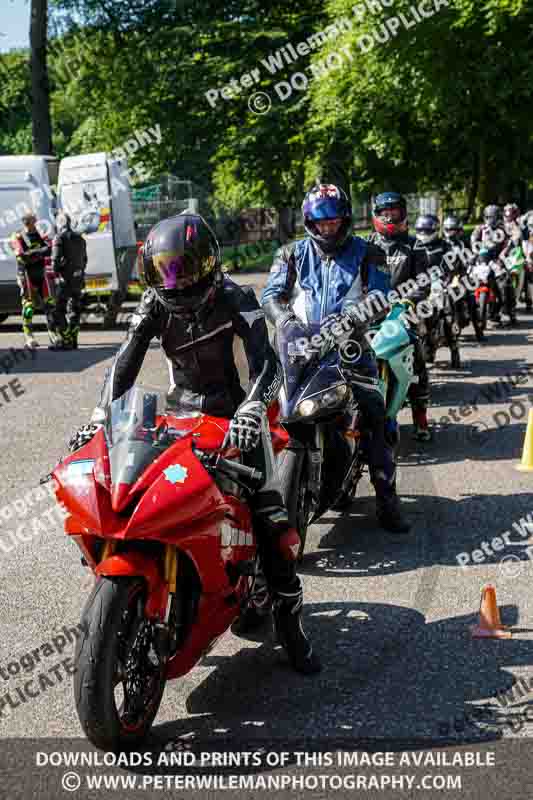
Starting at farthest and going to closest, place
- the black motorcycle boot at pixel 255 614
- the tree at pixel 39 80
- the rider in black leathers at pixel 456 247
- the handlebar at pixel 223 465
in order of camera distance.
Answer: the tree at pixel 39 80 < the rider in black leathers at pixel 456 247 < the black motorcycle boot at pixel 255 614 < the handlebar at pixel 223 465

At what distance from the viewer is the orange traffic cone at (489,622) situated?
5422 mm

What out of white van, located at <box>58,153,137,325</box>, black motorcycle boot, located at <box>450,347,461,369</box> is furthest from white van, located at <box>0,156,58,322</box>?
black motorcycle boot, located at <box>450,347,461,369</box>

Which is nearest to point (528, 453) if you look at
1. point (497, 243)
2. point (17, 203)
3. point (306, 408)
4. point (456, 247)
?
point (306, 408)

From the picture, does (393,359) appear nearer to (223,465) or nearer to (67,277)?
(223,465)

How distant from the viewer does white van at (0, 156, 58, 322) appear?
762 inches

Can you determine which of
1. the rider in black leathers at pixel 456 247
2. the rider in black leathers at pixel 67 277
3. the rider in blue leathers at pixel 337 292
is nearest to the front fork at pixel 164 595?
the rider in blue leathers at pixel 337 292

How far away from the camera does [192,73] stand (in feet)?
131

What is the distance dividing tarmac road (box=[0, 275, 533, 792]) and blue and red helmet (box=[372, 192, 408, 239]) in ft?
6.73

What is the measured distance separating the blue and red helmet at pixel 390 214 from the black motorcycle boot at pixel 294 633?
6.18 meters

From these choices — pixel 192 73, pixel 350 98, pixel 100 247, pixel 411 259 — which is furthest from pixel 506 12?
pixel 411 259

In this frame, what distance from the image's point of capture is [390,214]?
10.6 meters

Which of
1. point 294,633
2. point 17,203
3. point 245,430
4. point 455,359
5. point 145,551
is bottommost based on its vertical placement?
point 455,359

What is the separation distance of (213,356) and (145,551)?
121 centimetres

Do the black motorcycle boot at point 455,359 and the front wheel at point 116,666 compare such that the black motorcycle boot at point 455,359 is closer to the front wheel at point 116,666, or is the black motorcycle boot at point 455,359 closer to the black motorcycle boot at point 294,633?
the black motorcycle boot at point 294,633
